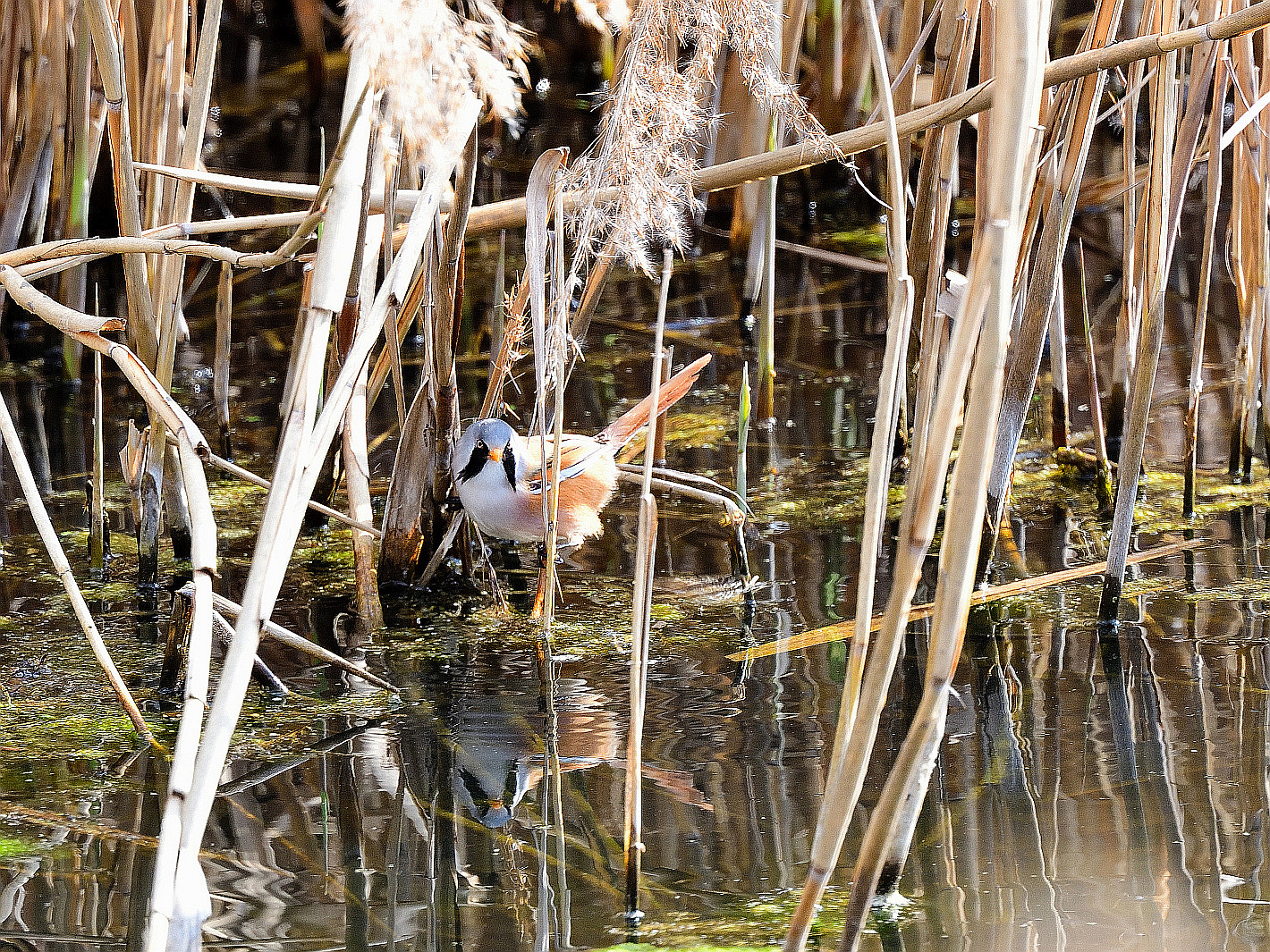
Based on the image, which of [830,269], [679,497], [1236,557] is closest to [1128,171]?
[1236,557]

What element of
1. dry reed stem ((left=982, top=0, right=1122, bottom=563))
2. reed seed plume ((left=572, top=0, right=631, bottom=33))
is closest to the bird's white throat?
dry reed stem ((left=982, top=0, right=1122, bottom=563))

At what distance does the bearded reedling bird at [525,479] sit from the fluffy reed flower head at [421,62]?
1.07 metres

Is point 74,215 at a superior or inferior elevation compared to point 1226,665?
superior

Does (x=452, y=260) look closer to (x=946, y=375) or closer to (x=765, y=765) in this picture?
(x=765, y=765)

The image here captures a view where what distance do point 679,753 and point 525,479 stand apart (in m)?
0.71

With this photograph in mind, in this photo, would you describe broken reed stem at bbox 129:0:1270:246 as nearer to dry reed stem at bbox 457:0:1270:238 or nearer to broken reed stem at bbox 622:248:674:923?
dry reed stem at bbox 457:0:1270:238

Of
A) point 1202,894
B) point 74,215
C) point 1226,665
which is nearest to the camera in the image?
point 1202,894

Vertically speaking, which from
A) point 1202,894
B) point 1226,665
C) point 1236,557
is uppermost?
point 1236,557

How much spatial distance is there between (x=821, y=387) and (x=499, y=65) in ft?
7.86

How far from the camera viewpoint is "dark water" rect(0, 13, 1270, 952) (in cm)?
146

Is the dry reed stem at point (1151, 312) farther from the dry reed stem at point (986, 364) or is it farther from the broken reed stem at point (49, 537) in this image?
the broken reed stem at point (49, 537)

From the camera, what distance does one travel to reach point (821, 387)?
3.39 metres

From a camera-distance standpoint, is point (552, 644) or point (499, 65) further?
point (552, 644)

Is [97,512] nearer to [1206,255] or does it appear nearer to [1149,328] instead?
[1149,328]
